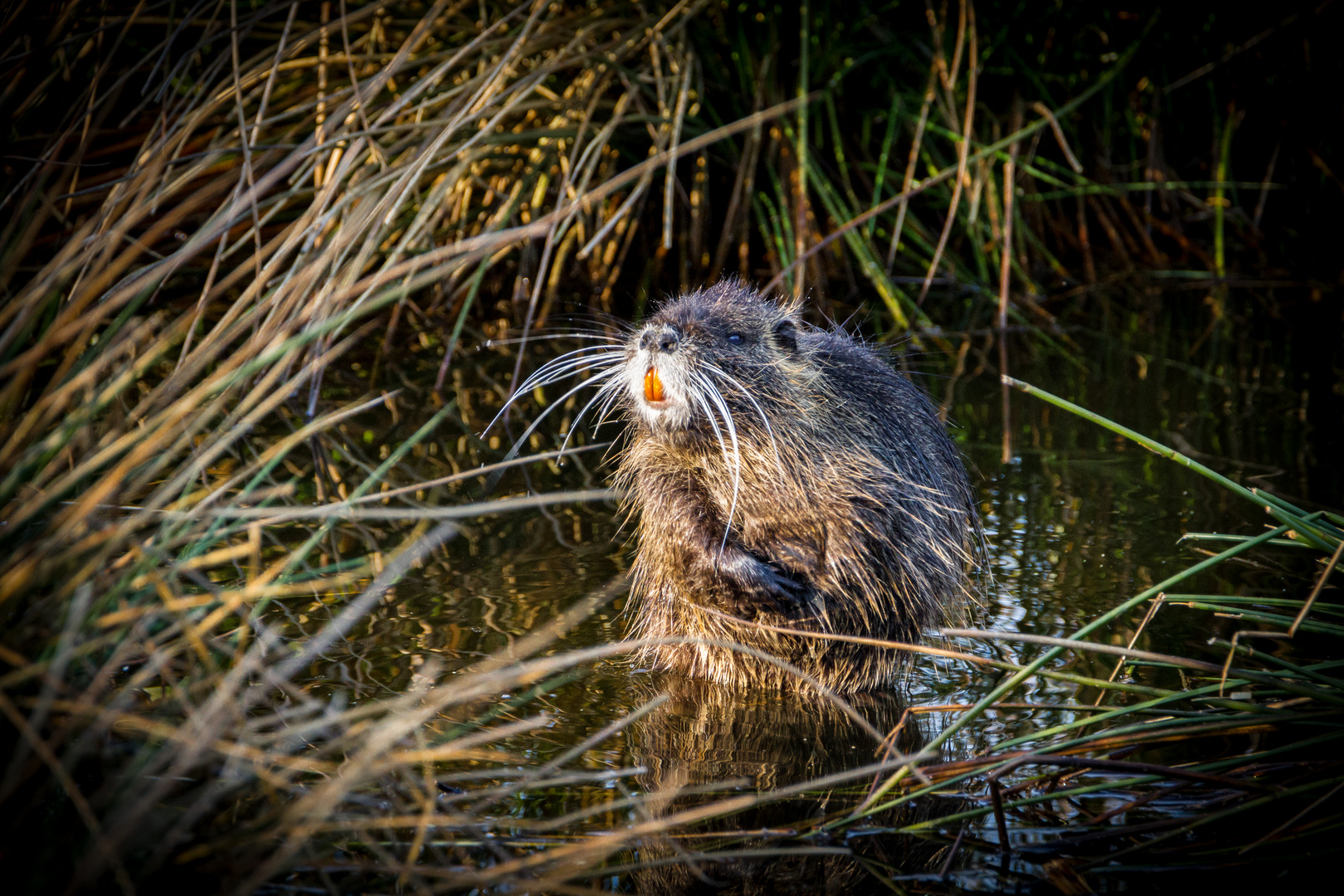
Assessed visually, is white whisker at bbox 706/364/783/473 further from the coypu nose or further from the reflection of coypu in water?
the reflection of coypu in water

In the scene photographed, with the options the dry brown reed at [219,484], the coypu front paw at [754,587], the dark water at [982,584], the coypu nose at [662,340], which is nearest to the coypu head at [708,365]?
the coypu nose at [662,340]

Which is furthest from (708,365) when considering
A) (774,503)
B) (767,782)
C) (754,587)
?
(767,782)

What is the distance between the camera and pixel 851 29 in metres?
5.75

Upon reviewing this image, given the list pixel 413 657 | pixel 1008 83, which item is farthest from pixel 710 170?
pixel 413 657

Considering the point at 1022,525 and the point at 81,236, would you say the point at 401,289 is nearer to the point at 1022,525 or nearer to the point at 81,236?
the point at 81,236

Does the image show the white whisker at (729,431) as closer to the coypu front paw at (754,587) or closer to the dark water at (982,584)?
the coypu front paw at (754,587)

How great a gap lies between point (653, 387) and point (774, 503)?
393 millimetres

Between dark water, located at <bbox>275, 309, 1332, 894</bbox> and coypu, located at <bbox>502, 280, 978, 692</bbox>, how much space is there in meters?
0.12

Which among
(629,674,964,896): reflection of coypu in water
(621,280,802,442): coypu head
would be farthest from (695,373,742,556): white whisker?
(629,674,964,896): reflection of coypu in water

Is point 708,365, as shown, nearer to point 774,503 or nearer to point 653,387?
point 653,387

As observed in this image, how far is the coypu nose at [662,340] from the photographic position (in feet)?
8.33

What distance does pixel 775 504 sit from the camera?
8.73ft

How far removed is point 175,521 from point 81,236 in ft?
1.59

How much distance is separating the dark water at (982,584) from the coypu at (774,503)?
122 mm
